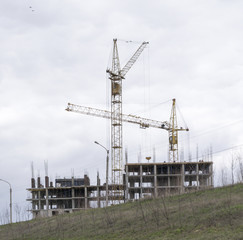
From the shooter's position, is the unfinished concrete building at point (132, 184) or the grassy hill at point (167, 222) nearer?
the grassy hill at point (167, 222)

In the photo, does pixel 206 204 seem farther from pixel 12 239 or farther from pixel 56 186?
pixel 56 186

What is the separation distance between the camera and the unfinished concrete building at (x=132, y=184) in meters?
113

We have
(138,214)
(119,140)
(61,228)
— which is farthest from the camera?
(119,140)

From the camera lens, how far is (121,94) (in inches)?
4690

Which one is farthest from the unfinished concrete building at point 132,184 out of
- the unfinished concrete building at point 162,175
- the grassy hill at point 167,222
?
the grassy hill at point 167,222

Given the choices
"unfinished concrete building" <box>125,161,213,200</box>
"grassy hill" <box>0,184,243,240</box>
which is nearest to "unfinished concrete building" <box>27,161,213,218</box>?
"unfinished concrete building" <box>125,161,213,200</box>

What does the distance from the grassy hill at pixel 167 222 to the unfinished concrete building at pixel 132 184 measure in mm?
67290

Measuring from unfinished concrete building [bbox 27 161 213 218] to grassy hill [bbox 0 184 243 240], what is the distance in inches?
2649

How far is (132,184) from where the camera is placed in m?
119

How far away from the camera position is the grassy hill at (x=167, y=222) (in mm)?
26094

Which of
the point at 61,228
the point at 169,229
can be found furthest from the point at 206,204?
the point at 61,228

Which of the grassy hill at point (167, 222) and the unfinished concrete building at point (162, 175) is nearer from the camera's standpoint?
the grassy hill at point (167, 222)

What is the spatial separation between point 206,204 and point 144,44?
9313cm

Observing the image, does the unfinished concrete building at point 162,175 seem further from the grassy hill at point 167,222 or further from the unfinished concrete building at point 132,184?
the grassy hill at point 167,222
